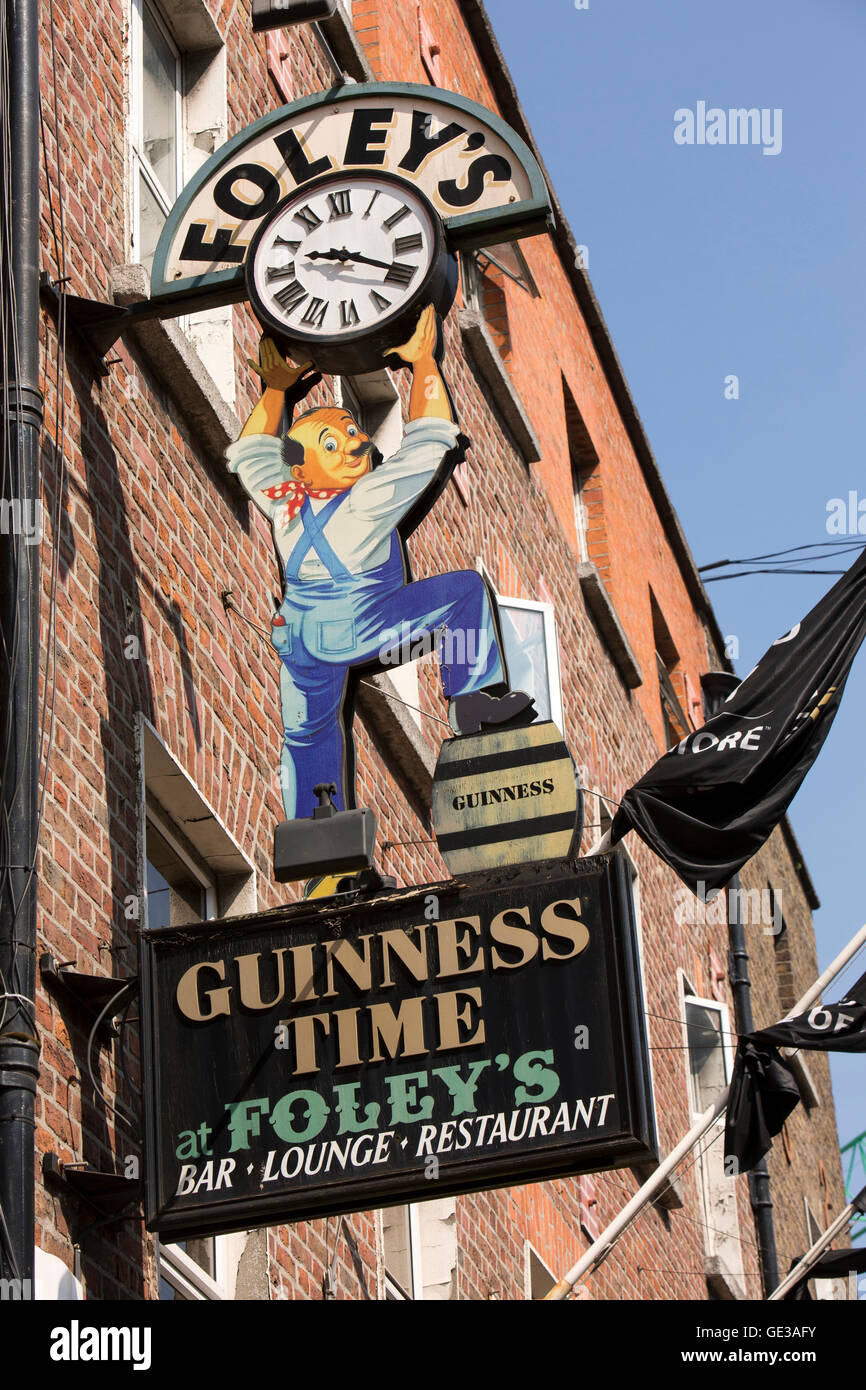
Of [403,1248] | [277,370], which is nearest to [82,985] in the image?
[277,370]

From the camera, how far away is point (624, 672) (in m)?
21.2

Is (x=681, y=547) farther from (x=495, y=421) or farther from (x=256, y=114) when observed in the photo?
(x=256, y=114)

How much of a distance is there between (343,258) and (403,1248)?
5.44 meters

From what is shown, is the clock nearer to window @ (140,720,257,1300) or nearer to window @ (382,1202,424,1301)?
window @ (140,720,257,1300)

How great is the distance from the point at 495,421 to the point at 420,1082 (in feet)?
33.6

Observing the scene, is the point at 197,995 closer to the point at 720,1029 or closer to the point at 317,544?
the point at 317,544

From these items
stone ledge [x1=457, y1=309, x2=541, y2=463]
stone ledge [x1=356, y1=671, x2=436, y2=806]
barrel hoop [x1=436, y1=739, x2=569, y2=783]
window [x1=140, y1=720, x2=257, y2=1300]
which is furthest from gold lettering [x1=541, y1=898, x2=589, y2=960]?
stone ledge [x1=457, y1=309, x2=541, y2=463]

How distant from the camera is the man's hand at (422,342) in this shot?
358 inches

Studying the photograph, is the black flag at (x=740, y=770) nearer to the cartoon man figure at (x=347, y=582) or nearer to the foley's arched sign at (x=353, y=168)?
the cartoon man figure at (x=347, y=582)

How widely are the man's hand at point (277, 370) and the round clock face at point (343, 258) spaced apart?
0.47 feet

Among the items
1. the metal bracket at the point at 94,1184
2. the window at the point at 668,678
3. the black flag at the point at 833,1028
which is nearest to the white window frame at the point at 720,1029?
the window at the point at 668,678

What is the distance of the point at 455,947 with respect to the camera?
8.09 meters

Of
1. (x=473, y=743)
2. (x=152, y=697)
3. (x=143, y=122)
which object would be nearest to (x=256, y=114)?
(x=143, y=122)

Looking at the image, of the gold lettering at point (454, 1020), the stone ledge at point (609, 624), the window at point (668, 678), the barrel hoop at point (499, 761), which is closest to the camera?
the gold lettering at point (454, 1020)
